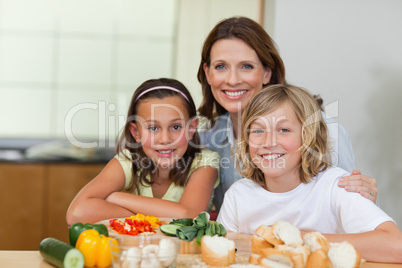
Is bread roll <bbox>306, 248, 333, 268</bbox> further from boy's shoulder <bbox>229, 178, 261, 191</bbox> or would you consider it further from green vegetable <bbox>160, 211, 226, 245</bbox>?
boy's shoulder <bbox>229, 178, 261, 191</bbox>

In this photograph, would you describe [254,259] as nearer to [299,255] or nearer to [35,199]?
[299,255]

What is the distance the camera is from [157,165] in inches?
87.4

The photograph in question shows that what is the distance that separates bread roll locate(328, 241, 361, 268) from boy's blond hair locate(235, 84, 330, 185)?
0.58m

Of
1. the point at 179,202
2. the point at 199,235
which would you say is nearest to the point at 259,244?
the point at 199,235

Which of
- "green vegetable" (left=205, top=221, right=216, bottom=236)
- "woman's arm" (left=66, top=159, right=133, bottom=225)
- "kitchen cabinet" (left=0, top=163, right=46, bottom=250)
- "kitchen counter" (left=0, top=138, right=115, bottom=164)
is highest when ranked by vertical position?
"green vegetable" (left=205, top=221, right=216, bottom=236)

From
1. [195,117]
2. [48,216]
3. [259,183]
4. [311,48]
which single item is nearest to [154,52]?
[48,216]

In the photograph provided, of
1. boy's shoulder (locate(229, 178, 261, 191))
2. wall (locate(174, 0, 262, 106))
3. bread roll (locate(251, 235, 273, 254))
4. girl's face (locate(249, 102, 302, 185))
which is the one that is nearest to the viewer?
bread roll (locate(251, 235, 273, 254))

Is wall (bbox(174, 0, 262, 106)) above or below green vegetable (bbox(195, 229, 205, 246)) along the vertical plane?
above

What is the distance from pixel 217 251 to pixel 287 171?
2.07ft

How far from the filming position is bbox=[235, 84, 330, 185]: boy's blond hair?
1683mm

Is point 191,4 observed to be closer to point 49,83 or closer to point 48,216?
point 49,83

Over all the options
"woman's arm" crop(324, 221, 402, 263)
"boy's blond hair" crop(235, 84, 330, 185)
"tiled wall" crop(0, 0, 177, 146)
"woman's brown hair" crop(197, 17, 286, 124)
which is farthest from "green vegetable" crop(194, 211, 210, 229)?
"tiled wall" crop(0, 0, 177, 146)

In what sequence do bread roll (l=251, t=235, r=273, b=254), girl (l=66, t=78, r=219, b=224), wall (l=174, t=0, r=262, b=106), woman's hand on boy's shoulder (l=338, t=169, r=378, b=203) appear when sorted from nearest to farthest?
bread roll (l=251, t=235, r=273, b=254) → woman's hand on boy's shoulder (l=338, t=169, r=378, b=203) → girl (l=66, t=78, r=219, b=224) → wall (l=174, t=0, r=262, b=106)

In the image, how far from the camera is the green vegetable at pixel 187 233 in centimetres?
128
